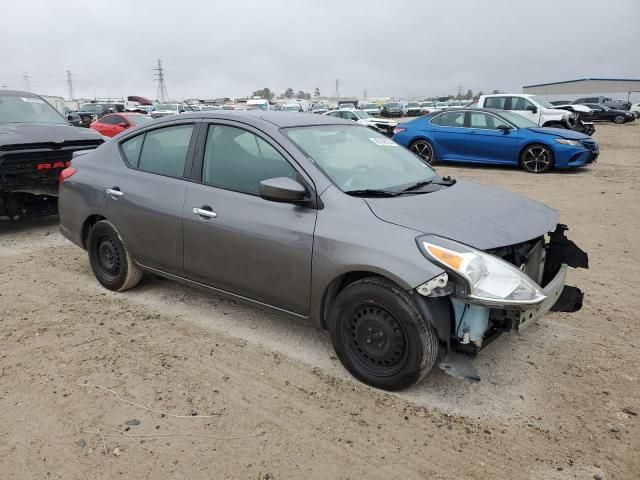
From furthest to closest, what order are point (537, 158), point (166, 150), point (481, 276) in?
1. point (537, 158)
2. point (166, 150)
3. point (481, 276)

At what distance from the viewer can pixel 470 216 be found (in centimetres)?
311

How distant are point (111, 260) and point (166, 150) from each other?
47.9 inches

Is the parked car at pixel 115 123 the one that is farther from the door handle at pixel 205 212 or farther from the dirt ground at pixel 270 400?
the door handle at pixel 205 212

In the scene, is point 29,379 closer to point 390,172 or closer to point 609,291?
point 390,172

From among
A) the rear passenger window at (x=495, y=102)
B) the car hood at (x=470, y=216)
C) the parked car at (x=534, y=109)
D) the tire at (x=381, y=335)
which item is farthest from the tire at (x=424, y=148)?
the tire at (x=381, y=335)

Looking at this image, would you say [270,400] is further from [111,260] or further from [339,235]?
[111,260]

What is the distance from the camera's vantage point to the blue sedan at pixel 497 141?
1126cm

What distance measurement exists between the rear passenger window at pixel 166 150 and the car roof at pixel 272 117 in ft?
0.43

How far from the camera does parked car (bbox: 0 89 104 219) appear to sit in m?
6.04

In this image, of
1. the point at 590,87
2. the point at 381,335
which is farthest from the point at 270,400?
the point at 590,87

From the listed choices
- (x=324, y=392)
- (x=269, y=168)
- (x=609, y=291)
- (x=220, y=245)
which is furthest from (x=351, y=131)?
(x=609, y=291)

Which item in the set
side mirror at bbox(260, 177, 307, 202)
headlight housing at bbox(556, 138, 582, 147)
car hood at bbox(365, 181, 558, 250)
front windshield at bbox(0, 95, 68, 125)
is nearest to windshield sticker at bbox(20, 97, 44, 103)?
front windshield at bbox(0, 95, 68, 125)

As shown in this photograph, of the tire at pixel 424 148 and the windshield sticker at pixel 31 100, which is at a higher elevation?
the windshield sticker at pixel 31 100

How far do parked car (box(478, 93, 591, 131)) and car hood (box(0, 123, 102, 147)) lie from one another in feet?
42.0
